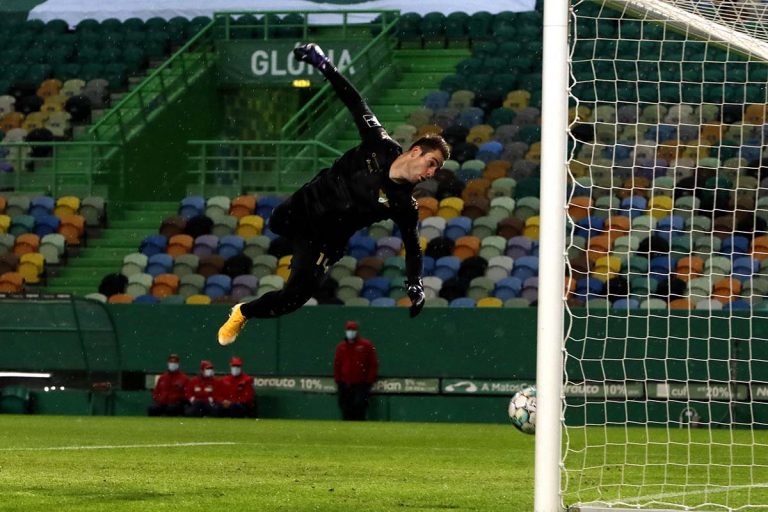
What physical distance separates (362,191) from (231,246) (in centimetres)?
1381

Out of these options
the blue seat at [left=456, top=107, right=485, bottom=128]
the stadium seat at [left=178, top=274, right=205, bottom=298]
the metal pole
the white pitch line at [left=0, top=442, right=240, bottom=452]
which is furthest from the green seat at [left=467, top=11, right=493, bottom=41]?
the metal pole

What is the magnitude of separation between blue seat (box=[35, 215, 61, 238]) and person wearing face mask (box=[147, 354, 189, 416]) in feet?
15.3

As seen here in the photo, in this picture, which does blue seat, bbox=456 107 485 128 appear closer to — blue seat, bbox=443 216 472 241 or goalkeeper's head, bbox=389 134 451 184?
blue seat, bbox=443 216 472 241

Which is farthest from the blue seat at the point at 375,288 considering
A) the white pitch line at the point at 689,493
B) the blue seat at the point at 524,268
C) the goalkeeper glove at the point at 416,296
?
the goalkeeper glove at the point at 416,296

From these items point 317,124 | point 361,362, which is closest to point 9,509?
point 361,362

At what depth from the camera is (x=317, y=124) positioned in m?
25.1

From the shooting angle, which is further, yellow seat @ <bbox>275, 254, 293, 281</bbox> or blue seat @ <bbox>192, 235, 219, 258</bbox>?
blue seat @ <bbox>192, 235, 219, 258</bbox>

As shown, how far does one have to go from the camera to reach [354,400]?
1981 cm

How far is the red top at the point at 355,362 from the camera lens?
1941 cm

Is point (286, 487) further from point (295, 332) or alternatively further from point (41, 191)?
point (41, 191)

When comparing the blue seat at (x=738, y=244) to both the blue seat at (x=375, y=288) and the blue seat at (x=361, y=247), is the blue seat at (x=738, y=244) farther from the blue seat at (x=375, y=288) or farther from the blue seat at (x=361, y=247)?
the blue seat at (x=361, y=247)

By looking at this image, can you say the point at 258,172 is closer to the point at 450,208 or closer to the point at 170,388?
the point at 450,208

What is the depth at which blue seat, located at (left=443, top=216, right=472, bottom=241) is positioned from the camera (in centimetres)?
2205

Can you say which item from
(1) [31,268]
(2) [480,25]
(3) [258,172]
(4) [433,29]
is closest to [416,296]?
(1) [31,268]
